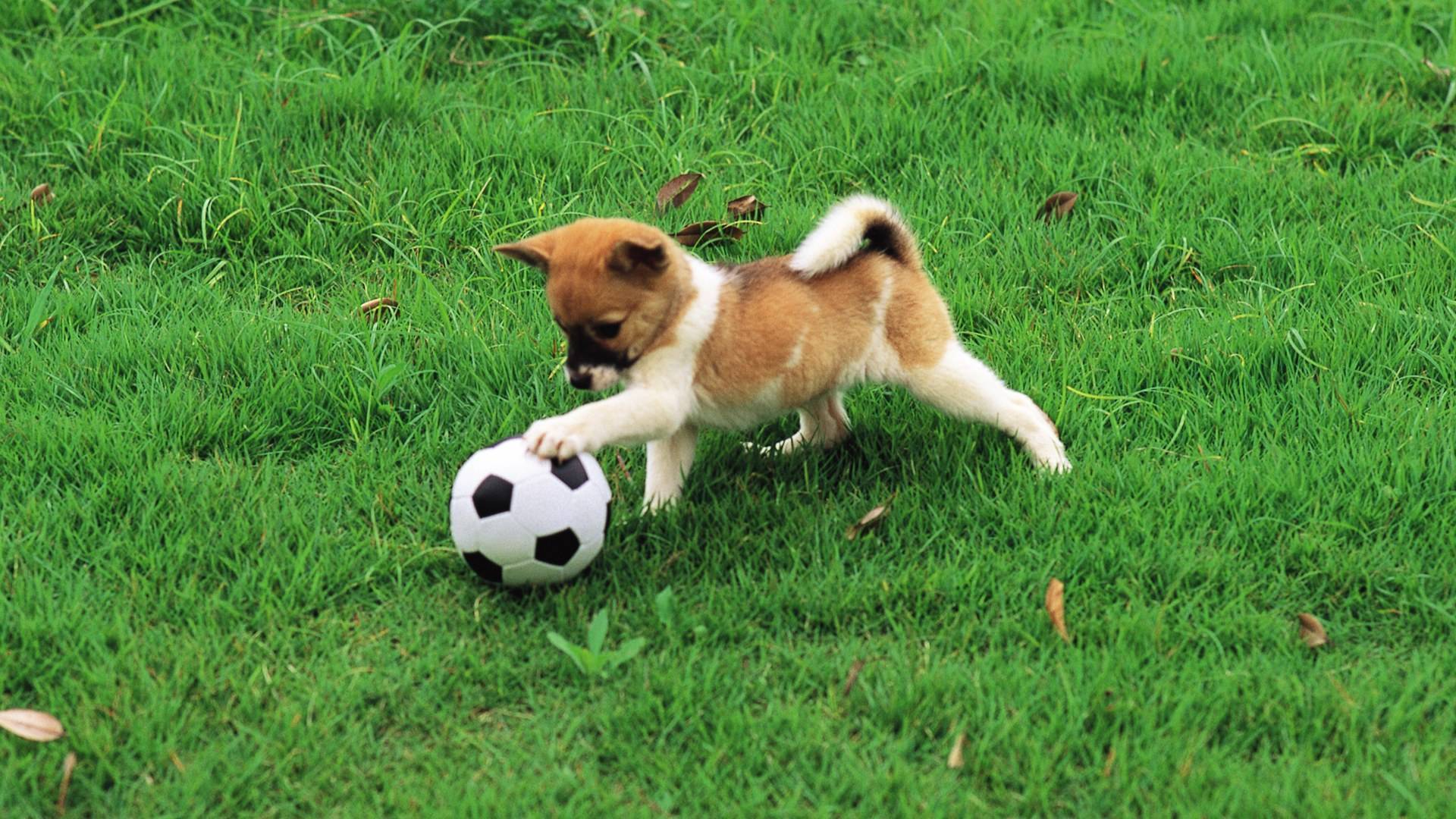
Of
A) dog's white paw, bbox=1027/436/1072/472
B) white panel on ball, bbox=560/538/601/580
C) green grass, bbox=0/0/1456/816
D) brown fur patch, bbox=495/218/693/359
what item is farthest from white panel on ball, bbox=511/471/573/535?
dog's white paw, bbox=1027/436/1072/472

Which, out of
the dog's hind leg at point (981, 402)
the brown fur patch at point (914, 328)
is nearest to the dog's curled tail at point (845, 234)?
the brown fur patch at point (914, 328)

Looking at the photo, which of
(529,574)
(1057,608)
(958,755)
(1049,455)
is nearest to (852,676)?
(958,755)

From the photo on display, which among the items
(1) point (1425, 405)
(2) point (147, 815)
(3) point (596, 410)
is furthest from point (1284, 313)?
(2) point (147, 815)

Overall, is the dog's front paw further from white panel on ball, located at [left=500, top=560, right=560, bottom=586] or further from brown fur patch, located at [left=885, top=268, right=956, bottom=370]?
brown fur patch, located at [left=885, top=268, right=956, bottom=370]

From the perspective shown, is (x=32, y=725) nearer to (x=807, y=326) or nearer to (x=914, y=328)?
(x=807, y=326)

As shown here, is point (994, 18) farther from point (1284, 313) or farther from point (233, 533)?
point (233, 533)

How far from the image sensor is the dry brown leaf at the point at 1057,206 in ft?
18.8

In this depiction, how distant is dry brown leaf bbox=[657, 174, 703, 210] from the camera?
579 centimetres

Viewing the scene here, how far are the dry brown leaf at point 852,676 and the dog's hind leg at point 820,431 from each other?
1.06 meters

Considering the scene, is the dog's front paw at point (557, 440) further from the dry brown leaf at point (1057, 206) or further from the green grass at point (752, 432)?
the dry brown leaf at point (1057, 206)

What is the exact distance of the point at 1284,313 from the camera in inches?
201

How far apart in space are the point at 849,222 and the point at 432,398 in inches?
57.9

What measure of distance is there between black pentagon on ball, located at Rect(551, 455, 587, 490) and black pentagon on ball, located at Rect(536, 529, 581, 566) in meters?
0.13

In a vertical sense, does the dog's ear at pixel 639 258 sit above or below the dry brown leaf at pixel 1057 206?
above
